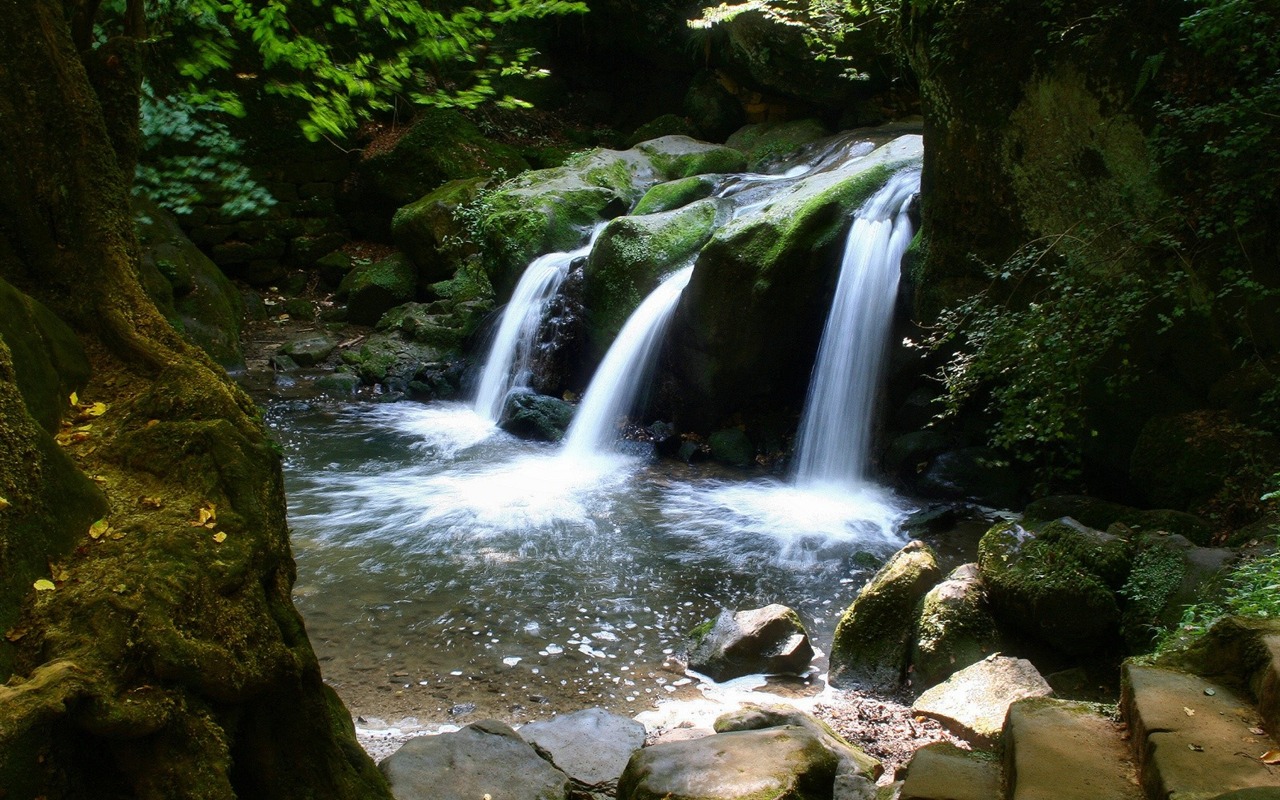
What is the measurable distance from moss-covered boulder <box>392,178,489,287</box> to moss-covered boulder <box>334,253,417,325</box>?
374 millimetres

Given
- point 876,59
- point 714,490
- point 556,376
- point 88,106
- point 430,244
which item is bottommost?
point 714,490

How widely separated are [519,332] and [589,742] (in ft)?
28.3

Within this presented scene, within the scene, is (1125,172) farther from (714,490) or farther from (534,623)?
(534,623)

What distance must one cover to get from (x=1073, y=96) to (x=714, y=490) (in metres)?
4.58

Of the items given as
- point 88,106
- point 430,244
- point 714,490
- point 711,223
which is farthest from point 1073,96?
point 430,244

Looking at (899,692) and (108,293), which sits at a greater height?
(108,293)

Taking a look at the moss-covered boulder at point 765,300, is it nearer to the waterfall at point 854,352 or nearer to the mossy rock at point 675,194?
the waterfall at point 854,352

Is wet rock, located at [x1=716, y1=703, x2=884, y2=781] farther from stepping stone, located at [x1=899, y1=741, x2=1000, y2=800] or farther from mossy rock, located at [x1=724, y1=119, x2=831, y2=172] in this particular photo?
mossy rock, located at [x1=724, y1=119, x2=831, y2=172]

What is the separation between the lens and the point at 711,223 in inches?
441

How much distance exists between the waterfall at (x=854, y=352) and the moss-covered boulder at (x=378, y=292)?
8424 mm

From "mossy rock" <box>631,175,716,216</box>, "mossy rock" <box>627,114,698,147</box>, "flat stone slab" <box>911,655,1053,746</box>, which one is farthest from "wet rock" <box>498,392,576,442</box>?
"mossy rock" <box>627,114,698,147</box>

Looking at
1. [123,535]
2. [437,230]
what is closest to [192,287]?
[437,230]

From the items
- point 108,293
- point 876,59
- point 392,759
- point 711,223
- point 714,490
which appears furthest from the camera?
point 876,59

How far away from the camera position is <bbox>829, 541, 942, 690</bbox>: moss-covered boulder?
15.9ft
